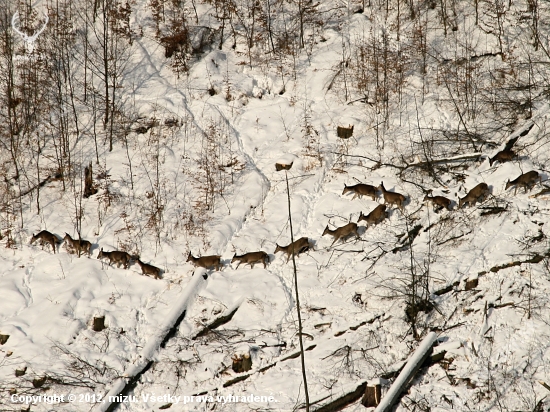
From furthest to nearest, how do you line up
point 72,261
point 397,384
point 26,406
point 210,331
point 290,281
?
point 72,261 → point 290,281 → point 210,331 → point 26,406 → point 397,384

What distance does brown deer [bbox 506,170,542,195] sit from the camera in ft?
48.0

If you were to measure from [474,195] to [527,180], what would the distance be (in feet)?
4.51

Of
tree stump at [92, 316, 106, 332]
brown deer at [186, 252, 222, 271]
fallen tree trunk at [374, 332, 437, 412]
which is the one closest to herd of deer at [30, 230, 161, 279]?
brown deer at [186, 252, 222, 271]

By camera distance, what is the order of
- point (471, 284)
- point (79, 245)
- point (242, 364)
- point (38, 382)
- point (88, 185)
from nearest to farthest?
point (38, 382)
point (242, 364)
point (471, 284)
point (79, 245)
point (88, 185)

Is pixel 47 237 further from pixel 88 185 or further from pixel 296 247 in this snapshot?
pixel 296 247

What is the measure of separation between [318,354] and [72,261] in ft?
24.9

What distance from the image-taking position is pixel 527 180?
1464 centimetres

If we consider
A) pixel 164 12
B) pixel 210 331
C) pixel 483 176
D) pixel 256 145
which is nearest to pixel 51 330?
pixel 210 331

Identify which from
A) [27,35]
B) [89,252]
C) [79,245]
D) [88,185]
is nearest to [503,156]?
[89,252]

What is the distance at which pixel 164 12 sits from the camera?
25.8 m

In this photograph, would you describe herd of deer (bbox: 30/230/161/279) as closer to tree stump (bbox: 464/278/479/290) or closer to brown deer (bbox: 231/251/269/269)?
brown deer (bbox: 231/251/269/269)

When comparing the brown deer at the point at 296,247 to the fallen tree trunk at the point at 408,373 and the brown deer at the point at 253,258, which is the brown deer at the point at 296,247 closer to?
the brown deer at the point at 253,258

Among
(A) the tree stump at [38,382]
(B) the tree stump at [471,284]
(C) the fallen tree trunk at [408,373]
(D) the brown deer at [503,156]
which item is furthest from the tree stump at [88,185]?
(D) the brown deer at [503,156]

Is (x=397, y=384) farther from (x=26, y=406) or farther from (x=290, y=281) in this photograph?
(x=26, y=406)
